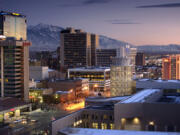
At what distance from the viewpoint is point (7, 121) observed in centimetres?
5131

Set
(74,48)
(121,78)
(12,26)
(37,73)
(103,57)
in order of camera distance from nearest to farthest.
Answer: (121,78)
(37,73)
(103,57)
(74,48)
(12,26)

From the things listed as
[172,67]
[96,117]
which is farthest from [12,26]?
[96,117]

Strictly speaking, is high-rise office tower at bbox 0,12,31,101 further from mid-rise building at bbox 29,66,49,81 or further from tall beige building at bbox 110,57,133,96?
mid-rise building at bbox 29,66,49,81

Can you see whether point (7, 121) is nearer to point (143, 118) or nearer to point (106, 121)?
point (106, 121)

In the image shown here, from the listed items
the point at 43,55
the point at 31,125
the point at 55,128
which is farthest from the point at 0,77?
the point at 43,55

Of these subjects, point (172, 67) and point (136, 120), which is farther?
point (172, 67)

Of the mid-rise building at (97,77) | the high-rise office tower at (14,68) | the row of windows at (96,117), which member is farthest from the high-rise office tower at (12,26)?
the row of windows at (96,117)

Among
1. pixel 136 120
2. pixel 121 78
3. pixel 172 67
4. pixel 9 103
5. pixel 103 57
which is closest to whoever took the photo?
pixel 136 120

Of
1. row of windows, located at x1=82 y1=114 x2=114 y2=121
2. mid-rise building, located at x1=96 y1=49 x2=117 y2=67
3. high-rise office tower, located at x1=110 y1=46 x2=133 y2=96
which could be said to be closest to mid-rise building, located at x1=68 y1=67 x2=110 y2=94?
high-rise office tower, located at x1=110 y1=46 x2=133 y2=96

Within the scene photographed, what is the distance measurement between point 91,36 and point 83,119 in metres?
109

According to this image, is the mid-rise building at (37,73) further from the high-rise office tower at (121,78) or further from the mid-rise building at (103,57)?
the mid-rise building at (103,57)

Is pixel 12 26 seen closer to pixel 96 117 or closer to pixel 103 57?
pixel 103 57

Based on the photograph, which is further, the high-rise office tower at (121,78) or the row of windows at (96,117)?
the high-rise office tower at (121,78)

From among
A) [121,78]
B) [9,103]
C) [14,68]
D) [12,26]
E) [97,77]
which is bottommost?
[9,103]
